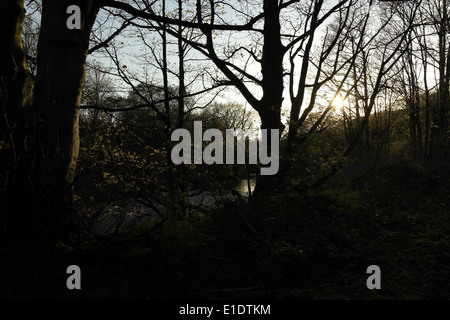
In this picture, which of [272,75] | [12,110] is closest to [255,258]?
[12,110]

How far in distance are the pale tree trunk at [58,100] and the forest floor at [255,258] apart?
22.6 inches

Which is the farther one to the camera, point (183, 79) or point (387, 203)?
point (183, 79)

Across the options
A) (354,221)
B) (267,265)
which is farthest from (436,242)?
(267,265)

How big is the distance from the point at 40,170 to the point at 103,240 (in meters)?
0.93

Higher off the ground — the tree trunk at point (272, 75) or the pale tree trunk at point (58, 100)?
the tree trunk at point (272, 75)

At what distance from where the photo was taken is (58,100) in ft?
11.9

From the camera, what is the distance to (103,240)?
357cm

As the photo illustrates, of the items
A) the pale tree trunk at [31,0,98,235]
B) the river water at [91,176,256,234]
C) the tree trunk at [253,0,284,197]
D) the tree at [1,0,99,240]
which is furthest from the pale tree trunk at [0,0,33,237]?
the tree trunk at [253,0,284,197]

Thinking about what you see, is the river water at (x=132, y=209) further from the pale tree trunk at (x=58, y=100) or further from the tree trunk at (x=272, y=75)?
the pale tree trunk at (x=58, y=100)

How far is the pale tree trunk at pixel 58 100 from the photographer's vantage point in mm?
3454

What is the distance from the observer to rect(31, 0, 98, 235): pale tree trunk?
345 cm

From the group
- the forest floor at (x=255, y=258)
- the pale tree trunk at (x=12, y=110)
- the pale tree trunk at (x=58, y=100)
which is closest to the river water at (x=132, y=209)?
the forest floor at (x=255, y=258)

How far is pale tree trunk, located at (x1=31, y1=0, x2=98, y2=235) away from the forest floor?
57cm
